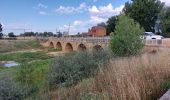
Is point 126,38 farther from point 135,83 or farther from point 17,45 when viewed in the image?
point 17,45

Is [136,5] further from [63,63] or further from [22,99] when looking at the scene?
[22,99]

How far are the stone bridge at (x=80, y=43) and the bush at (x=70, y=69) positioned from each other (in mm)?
4290

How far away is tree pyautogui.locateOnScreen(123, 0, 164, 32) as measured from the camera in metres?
61.7

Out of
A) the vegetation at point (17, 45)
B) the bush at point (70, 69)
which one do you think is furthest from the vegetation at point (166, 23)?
the vegetation at point (17, 45)

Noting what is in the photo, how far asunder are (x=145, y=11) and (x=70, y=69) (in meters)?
46.8

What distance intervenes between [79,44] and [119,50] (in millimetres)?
35631

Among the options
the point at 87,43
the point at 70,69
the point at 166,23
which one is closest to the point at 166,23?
the point at 166,23

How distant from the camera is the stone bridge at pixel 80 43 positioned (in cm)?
3896

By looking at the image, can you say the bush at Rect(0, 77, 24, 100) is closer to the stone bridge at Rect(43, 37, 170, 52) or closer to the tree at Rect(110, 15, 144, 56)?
the stone bridge at Rect(43, 37, 170, 52)

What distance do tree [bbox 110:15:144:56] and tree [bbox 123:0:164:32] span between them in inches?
1542

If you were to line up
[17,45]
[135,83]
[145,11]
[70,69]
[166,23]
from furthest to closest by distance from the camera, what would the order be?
[17,45] < [145,11] < [166,23] < [70,69] < [135,83]

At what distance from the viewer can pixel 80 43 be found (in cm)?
5725

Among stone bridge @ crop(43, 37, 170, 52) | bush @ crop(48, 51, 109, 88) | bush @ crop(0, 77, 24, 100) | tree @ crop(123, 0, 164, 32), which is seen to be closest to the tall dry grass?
bush @ crop(0, 77, 24, 100)

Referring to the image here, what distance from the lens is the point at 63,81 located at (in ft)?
56.6
